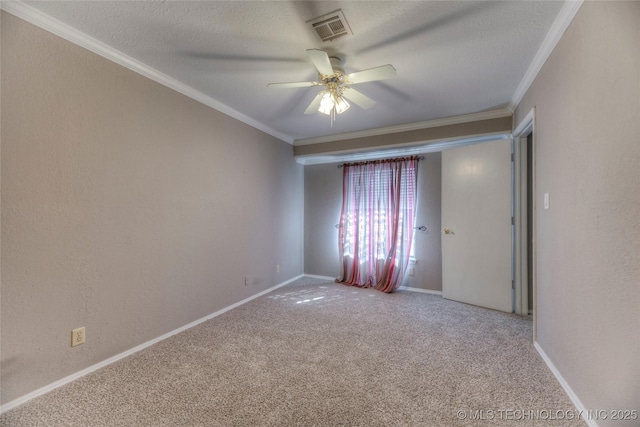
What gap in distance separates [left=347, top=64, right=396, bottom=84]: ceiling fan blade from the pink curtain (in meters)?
2.11

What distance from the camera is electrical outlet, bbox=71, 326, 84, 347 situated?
1750 millimetres

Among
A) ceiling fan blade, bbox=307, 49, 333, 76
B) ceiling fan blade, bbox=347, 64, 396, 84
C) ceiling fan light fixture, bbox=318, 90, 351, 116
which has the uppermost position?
ceiling fan blade, bbox=307, 49, 333, 76

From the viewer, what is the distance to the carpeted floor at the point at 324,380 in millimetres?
1442

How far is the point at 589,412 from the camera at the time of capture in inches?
54.5

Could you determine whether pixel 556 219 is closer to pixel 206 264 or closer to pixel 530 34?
pixel 530 34

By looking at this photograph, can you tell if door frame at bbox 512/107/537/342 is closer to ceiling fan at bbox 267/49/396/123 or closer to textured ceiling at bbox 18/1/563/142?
textured ceiling at bbox 18/1/563/142

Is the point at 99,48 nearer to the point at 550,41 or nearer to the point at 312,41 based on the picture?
the point at 312,41

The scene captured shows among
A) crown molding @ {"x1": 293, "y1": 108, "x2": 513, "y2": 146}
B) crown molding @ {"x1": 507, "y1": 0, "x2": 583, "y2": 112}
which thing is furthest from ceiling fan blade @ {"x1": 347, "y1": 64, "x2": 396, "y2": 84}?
crown molding @ {"x1": 293, "y1": 108, "x2": 513, "y2": 146}

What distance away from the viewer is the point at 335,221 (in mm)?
4328

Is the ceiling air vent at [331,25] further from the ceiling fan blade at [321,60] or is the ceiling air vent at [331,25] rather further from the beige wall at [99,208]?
the beige wall at [99,208]

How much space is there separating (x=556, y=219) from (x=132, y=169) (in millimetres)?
3169

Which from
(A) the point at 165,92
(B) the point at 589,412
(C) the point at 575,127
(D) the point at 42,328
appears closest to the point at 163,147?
(A) the point at 165,92

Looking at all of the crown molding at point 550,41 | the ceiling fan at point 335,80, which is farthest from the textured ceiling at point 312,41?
the ceiling fan at point 335,80

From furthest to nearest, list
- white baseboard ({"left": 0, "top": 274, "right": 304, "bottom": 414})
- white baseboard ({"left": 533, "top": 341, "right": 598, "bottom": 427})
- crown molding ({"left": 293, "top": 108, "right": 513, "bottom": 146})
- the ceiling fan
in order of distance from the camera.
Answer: crown molding ({"left": 293, "top": 108, "right": 513, "bottom": 146})
the ceiling fan
white baseboard ({"left": 0, "top": 274, "right": 304, "bottom": 414})
white baseboard ({"left": 533, "top": 341, "right": 598, "bottom": 427})
